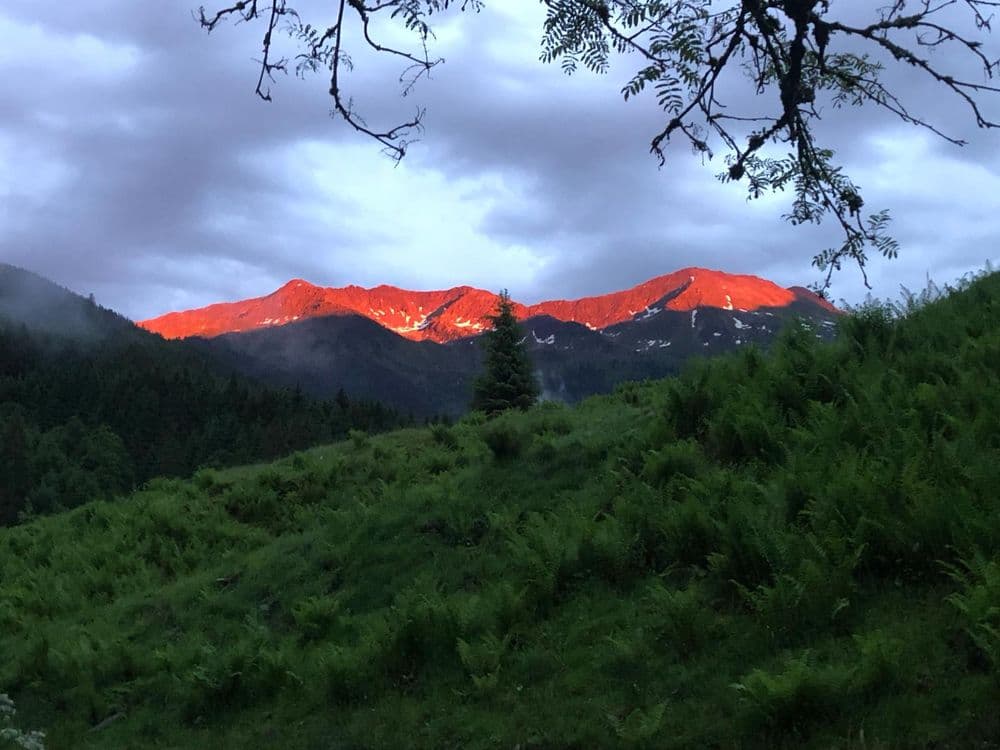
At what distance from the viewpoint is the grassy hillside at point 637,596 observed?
199 inches

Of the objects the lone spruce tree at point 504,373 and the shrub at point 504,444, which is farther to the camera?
the lone spruce tree at point 504,373

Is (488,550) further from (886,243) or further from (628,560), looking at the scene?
(886,243)

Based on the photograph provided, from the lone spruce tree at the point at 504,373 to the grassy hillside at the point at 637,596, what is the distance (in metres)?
16.4

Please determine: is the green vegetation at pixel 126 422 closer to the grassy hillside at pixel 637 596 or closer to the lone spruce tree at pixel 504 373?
the lone spruce tree at pixel 504 373

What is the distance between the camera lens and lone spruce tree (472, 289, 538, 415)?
29.9m

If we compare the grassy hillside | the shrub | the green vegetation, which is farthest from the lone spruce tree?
the green vegetation

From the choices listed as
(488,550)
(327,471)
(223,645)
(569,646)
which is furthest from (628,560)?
(327,471)

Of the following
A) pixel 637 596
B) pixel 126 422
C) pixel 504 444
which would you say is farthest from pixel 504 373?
pixel 126 422

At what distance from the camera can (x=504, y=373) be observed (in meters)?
30.5

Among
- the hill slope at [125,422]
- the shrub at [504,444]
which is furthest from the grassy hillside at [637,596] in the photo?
the hill slope at [125,422]

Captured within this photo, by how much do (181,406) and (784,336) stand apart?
371ft

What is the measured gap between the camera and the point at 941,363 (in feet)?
29.3

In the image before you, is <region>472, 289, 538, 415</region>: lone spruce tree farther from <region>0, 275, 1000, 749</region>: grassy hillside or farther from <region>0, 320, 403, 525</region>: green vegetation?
<region>0, 320, 403, 525</region>: green vegetation

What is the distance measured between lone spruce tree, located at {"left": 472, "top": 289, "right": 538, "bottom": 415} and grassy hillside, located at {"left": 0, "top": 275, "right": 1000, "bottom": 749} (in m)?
16.4
